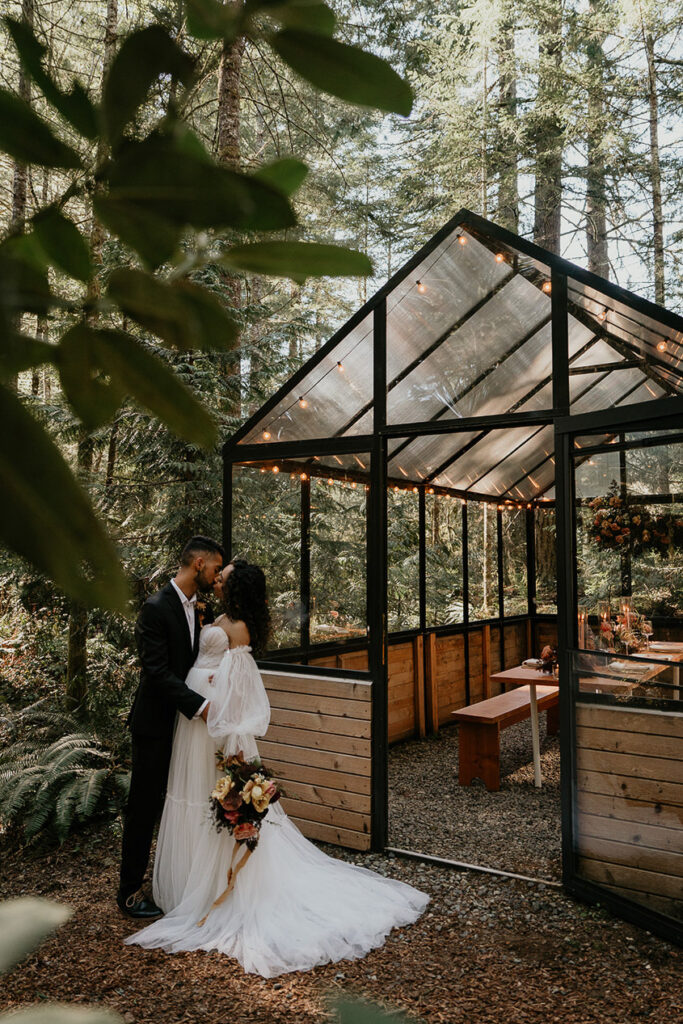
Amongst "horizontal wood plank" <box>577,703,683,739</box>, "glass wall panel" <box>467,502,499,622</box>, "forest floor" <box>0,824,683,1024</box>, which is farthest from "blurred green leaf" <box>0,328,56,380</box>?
"glass wall panel" <box>467,502,499,622</box>

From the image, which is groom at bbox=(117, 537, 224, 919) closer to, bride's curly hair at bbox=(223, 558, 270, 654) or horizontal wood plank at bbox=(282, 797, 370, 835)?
bride's curly hair at bbox=(223, 558, 270, 654)

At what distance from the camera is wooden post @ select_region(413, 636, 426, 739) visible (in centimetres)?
700

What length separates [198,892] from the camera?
11.4 ft

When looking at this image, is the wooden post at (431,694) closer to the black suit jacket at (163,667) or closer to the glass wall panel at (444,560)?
the glass wall panel at (444,560)

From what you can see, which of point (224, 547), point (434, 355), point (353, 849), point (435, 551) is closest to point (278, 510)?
point (224, 547)

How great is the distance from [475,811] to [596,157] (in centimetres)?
1000

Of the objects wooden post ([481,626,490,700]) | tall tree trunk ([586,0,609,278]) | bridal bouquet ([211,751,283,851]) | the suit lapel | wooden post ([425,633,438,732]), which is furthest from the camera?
tall tree trunk ([586,0,609,278])

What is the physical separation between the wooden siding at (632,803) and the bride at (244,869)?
36.5 inches

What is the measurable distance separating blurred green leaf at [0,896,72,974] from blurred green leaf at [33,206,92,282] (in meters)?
0.25

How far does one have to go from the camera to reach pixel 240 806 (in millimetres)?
3381

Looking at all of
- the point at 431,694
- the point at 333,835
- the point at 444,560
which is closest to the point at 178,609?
the point at 333,835

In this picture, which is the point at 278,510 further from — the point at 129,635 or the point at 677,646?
the point at 677,646

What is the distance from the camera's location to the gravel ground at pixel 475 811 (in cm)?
423

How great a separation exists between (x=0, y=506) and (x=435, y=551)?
7.77 m
